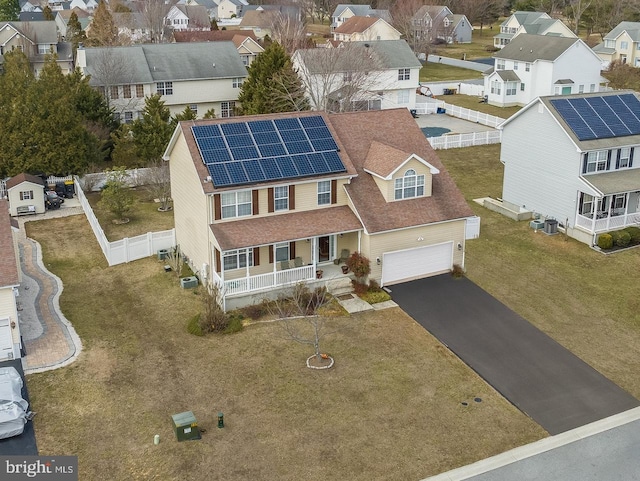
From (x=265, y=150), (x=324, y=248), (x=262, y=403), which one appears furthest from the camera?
(x=324, y=248)

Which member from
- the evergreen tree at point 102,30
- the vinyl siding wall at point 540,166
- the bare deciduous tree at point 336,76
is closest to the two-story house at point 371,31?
the evergreen tree at point 102,30

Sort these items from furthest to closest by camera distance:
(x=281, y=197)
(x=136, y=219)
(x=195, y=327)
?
1. (x=136, y=219)
2. (x=281, y=197)
3. (x=195, y=327)

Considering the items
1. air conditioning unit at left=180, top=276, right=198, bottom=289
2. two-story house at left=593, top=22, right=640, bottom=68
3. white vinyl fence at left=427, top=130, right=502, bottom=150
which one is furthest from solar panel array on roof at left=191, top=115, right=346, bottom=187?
two-story house at left=593, top=22, right=640, bottom=68

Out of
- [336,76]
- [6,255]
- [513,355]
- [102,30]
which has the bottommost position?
[513,355]

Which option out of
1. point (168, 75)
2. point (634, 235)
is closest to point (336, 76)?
point (168, 75)

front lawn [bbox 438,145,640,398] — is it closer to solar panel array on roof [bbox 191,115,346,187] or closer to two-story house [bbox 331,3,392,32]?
solar panel array on roof [bbox 191,115,346,187]

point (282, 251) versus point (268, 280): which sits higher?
point (282, 251)

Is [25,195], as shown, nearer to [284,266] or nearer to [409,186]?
[284,266]

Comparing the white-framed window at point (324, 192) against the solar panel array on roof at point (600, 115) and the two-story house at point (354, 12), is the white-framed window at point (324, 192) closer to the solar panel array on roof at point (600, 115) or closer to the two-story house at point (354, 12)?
the solar panel array on roof at point (600, 115)
